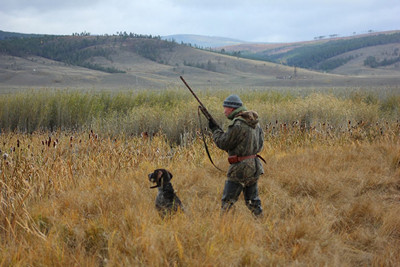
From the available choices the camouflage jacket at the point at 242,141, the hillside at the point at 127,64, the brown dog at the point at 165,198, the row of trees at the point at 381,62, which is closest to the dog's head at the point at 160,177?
the brown dog at the point at 165,198

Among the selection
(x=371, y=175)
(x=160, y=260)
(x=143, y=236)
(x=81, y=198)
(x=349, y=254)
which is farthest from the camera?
(x=371, y=175)

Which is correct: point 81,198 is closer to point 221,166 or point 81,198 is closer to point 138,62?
point 221,166

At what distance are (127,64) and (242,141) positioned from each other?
61.8m

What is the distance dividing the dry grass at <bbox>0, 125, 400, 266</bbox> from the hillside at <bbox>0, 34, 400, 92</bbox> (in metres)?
30.9

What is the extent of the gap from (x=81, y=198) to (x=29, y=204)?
27.8 inches

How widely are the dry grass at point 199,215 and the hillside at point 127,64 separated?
30875mm

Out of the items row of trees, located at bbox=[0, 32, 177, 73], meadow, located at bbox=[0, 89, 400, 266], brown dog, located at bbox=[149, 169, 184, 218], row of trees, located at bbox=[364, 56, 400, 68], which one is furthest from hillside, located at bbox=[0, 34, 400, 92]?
brown dog, located at bbox=[149, 169, 184, 218]

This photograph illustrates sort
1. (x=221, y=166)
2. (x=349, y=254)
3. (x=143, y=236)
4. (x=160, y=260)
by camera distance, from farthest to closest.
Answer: (x=221, y=166) → (x=349, y=254) → (x=143, y=236) → (x=160, y=260)

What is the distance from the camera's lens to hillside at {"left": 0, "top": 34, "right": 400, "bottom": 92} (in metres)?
41.2

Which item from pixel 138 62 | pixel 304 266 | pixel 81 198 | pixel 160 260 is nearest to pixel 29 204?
pixel 81 198

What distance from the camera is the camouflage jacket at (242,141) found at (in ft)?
11.0

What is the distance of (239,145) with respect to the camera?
3.43m

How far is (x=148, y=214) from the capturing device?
10.9 feet

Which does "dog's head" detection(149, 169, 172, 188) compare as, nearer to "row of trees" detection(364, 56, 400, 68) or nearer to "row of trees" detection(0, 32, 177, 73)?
"row of trees" detection(0, 32, 177, 73)
